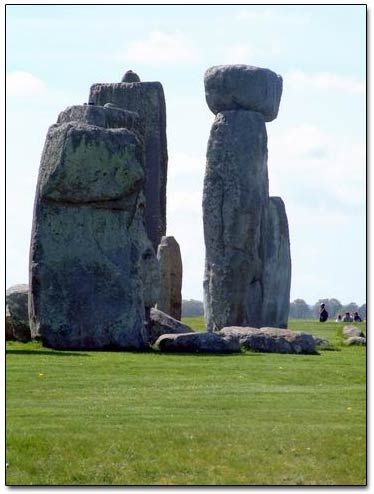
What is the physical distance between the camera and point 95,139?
70.8 feet

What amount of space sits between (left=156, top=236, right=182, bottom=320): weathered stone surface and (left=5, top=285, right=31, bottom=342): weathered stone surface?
7353mm

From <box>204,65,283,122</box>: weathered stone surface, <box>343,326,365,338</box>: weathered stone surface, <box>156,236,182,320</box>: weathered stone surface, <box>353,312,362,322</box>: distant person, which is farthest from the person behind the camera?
<box>353,312,362,322</box>: distant person

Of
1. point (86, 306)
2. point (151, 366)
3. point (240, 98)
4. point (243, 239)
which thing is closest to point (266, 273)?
point (243, 239)

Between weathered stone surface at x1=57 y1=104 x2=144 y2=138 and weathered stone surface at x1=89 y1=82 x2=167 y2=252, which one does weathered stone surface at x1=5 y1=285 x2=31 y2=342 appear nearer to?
weathered stone surface at x1=57 y1=104 x2=144 y2=138

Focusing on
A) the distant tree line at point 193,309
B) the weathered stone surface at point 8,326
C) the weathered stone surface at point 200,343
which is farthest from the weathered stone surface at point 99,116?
the distant tree line at point 193,309

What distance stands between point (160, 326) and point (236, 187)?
21.6ft

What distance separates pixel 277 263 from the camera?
31969mm

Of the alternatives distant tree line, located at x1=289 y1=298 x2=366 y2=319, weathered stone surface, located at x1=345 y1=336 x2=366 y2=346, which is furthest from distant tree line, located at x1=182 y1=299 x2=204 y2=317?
weathered stone surface, located at x1=345 y1=336 x2=366 y2=346

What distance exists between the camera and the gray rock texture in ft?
70.7

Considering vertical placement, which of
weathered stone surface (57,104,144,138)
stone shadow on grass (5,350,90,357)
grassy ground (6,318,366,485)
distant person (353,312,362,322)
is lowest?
grassy ground (6,318,366,485)

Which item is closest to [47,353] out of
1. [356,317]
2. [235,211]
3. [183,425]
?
[183,425]

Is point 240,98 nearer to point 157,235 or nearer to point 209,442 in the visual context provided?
point 157,235

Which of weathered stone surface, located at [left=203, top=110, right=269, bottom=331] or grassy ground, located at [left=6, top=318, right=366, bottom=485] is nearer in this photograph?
grassy ground, located at [left=6, top=318, right=366, bottom=485]
